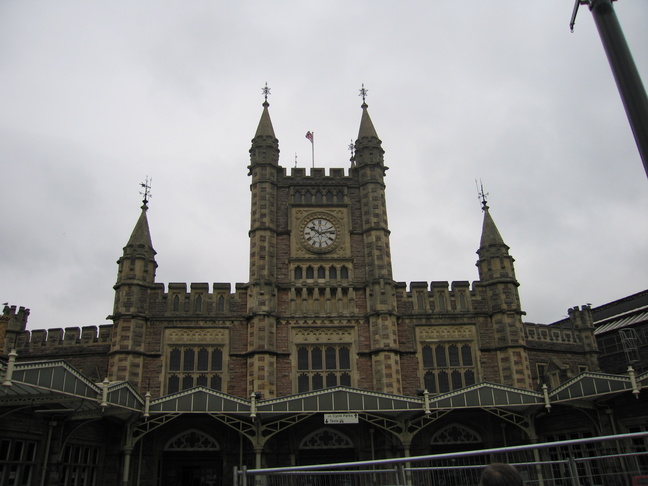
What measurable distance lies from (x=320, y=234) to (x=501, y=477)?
29.4 m

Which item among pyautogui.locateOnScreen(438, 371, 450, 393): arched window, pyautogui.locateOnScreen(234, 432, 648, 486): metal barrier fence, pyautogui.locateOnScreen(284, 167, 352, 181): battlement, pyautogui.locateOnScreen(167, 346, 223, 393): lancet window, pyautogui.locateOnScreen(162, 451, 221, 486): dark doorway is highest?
pyautogui.locateOnScreen(284, 167, 352, 181): battlement

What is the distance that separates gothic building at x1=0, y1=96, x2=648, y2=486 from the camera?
24578 mm

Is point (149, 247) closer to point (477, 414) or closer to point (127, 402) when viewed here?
point (127, 402)

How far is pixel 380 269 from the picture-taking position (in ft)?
104

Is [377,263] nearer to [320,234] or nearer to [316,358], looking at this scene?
[320,234]

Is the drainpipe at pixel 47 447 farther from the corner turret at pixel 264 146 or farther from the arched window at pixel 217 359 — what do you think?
the corner turret at pixel 264 146

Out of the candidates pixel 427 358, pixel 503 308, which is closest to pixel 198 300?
pixel 427 358

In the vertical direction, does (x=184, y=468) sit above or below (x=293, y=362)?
below

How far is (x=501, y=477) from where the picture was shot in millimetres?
4336

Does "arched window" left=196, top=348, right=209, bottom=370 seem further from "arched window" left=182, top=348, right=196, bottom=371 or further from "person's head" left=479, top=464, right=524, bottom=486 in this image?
"person's head" left=479, top=464, right=524, bottom=486

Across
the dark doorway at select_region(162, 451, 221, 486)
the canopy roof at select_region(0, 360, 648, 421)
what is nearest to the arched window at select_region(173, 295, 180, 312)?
the canopy roof at select_region(0, 360, 648, 421)

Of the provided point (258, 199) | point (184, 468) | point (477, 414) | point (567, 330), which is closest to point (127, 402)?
point (184, 468)

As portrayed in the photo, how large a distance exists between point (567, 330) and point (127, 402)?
25.0m

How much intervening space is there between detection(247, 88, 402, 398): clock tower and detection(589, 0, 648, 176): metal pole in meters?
24.3
